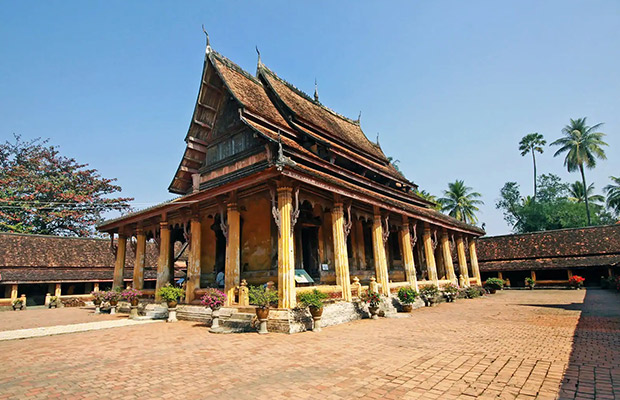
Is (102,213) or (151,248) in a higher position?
(102,213)

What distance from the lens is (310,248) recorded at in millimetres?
14867

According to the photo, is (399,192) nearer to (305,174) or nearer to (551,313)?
(551,313)

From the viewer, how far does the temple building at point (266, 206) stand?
11.5m

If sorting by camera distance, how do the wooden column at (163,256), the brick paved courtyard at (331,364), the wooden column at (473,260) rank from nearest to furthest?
1. the brick paved courtyard at (331,364)
2. the wooden column at (163,256)
3. the wooden column at (473,260)

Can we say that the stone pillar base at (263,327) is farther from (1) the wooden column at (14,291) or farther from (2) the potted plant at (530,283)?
(2) the potted plant at (530,283)

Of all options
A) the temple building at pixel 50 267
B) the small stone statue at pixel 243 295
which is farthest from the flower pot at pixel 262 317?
the temple building at pixel 50 267

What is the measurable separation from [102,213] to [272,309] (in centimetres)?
3874

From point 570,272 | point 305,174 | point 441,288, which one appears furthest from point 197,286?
point 570,272

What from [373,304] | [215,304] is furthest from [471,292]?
[215,304]

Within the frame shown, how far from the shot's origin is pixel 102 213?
4009 centimetres

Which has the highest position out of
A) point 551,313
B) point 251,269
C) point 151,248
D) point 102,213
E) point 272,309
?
point 102,213

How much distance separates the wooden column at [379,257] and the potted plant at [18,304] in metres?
23.0

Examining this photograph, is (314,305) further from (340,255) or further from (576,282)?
(576,282)

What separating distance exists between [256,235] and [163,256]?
15.9ft
